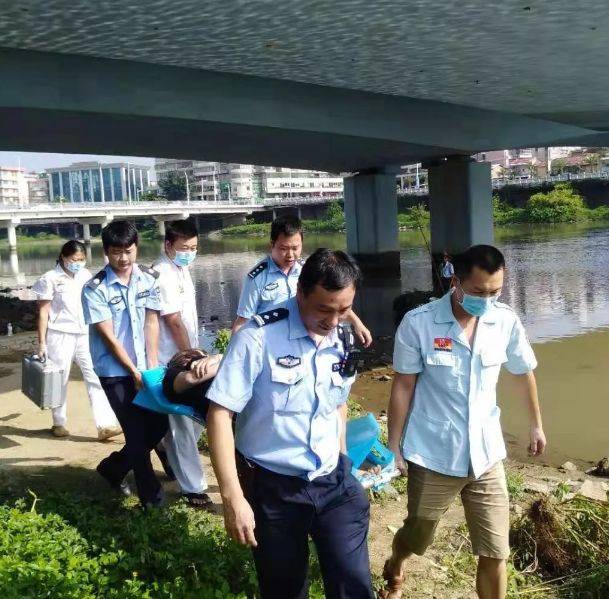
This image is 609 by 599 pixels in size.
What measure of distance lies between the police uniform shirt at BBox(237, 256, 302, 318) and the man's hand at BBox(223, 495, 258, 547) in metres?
2.23

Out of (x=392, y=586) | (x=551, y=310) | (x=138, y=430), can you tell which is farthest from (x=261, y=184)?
(x=392, y=586)

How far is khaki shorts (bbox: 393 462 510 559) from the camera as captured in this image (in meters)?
2.97

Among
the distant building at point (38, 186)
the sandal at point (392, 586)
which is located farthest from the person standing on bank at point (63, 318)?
the distant building at point (38, 186)

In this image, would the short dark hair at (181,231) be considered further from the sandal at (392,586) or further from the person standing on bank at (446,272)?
the person standing on bank at (446,272)

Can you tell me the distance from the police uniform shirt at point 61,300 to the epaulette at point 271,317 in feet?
11.5

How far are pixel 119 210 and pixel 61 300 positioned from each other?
168ft

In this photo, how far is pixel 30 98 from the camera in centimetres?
1042

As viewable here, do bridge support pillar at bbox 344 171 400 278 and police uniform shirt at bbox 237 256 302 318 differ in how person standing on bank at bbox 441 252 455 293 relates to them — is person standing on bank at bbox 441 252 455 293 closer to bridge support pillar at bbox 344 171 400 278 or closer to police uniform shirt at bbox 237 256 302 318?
police uniform shirt at bbox 237 256 302 318

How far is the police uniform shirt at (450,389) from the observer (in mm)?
2977

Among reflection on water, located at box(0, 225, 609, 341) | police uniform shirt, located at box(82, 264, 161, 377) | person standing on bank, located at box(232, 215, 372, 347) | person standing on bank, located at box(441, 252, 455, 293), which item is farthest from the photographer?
reflection on water, located at box(0, 225, 609, 341)

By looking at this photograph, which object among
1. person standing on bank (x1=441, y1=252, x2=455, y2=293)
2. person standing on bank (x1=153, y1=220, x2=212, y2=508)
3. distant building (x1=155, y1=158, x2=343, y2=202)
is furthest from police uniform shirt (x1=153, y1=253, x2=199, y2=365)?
distant building (x1=155, y1=158, x2=343, y2=202)

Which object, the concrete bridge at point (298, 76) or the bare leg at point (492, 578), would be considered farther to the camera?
the concrete bridge at point (298, 76)

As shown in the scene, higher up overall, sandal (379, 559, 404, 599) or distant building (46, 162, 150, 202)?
distant building (46, 162, 150, 202)

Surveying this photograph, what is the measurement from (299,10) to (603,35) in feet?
14.2
